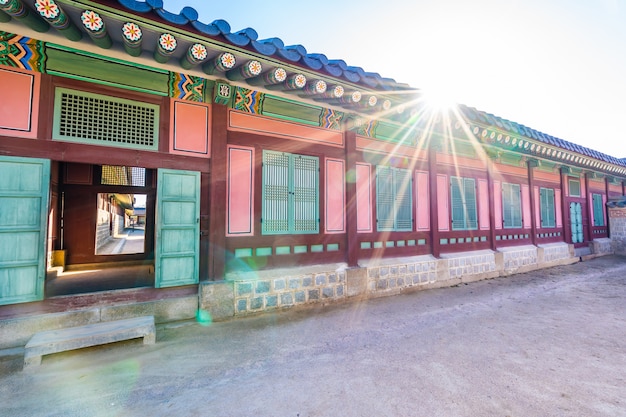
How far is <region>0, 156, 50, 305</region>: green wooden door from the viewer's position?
321cm

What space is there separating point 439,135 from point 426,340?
15.7 feet

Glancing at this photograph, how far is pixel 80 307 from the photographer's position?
3498 mm

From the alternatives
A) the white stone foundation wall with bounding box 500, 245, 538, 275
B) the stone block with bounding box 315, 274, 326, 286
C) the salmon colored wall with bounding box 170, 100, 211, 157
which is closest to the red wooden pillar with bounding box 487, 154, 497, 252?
the white stone foundation wall with bounding box 500, 245, 538, 275

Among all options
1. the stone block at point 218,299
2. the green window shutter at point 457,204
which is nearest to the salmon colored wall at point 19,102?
the stone block at point 218,299

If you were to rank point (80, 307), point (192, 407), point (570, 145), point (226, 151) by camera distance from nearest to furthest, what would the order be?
point (192, 407) → point (80, 307) → point (226, 151) → point (570, 145)

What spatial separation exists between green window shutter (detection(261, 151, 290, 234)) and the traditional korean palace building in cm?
3

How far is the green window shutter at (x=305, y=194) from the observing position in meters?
4.99

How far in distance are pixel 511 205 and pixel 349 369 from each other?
8102 mm

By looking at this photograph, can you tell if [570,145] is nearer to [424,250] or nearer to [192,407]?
[424,250]

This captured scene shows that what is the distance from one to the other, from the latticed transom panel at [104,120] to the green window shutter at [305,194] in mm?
2220

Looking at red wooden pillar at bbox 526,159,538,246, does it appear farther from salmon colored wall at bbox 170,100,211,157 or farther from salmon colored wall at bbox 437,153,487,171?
salmon colored wall at bbox 170,100,211,157

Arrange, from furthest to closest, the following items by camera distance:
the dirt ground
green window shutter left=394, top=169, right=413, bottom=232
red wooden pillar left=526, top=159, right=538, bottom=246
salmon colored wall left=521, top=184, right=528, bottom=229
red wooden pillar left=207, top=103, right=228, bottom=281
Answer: red wooden pillar left=526, top=159, right=538, bottom=246
salmon colored wall left=521, top=184, right=528, bottom=229
green window shutter left=394, top=169, right=413, bottom=232
red wooden pillar left=207, top=103, right=228, bottom=281
the dirt ground

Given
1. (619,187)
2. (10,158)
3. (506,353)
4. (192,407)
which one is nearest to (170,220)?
(10,158)

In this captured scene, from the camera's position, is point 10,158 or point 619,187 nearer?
point 10,158
